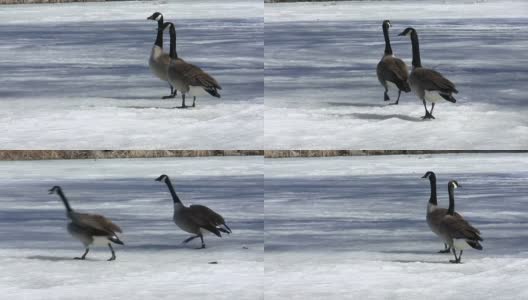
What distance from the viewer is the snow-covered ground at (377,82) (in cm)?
929

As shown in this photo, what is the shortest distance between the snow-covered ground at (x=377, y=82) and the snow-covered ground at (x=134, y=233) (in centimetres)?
100

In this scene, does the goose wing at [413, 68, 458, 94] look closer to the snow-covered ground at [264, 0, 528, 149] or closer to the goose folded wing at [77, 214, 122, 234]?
the snow-covered ground at [264, 0, 528, 149]

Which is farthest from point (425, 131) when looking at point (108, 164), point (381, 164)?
point (108, 164)

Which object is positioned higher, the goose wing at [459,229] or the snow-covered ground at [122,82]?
the snow-covered ground at [122,82]

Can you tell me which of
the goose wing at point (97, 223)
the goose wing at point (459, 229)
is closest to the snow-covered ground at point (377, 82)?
the goose wing at point (459, 229)

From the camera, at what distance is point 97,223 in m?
8.41

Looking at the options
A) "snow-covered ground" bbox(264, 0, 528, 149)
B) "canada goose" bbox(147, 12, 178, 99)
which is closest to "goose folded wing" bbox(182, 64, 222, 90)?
"snow-covered ground" bbox(264, 0, 528, 149)

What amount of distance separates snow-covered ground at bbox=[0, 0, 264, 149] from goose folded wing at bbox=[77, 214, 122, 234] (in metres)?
0.78

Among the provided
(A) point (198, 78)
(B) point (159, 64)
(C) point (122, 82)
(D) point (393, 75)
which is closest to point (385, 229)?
(D) point (393, 75)

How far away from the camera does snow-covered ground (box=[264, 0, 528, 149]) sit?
9289 millimetres

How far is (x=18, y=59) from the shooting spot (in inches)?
534

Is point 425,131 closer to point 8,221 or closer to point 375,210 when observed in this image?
point 375,210

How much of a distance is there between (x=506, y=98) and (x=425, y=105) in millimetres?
1481

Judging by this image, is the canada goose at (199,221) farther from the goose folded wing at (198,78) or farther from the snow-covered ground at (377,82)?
the goose folded wing at (198,78)
